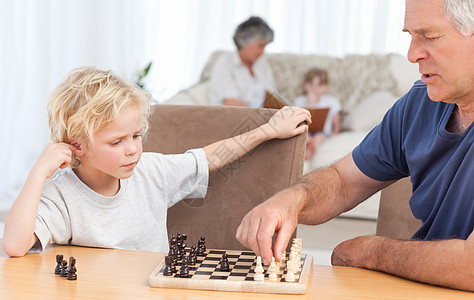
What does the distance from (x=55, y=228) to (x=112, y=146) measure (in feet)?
0.81

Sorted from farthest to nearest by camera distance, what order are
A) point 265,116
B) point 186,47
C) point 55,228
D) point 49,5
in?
point 186,47 < point 49,5 < point 265,116 < point 55,228

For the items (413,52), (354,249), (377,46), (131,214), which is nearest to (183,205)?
(131,214)

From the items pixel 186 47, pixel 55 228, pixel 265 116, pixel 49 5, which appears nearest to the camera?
pixel 55 228

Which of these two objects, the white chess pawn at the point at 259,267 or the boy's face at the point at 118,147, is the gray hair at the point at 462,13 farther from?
the boy's face at the point at 118,147

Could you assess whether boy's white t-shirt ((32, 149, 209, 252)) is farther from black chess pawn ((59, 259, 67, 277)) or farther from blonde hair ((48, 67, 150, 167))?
black chess pawn ((59, 259, 67, 277))

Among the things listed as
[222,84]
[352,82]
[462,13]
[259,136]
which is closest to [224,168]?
[259,136]

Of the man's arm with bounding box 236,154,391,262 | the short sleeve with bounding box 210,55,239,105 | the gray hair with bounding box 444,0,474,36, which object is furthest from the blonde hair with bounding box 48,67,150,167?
the short sleeve with bounding box 210,55,239,105

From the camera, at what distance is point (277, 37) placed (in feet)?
17.9

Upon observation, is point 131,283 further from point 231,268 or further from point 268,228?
point 268,228

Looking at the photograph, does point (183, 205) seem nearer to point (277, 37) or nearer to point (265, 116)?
point (265, 116)

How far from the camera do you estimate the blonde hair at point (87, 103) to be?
1561mm

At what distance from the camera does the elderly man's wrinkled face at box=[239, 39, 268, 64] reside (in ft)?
15.0

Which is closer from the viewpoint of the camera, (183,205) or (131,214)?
(131,214)

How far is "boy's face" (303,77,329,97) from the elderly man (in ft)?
9.70
